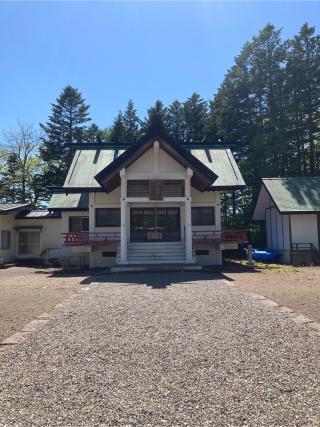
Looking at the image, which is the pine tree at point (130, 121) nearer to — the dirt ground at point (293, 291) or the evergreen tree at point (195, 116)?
the evergreen tree at point (195, 116)

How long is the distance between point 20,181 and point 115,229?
27.2 meters

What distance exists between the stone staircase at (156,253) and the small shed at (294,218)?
745 cm

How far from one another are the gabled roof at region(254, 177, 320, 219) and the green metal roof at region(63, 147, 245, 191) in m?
3.69

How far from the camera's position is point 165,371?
438cm

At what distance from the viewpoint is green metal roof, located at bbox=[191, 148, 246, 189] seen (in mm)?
21297

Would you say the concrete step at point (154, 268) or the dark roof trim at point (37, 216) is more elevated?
the dark roof trim at point (37, 216)

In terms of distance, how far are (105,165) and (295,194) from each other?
1240 cm

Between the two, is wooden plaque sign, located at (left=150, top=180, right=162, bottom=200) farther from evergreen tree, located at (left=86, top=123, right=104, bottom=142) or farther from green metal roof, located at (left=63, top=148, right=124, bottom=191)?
evergreen tree, located at (left=86, top=123, right=104, bottom=142)

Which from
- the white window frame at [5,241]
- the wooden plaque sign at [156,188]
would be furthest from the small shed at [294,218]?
the white window frame at [5,241]

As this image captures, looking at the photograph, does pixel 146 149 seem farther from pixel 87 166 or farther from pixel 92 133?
pixel 92 133

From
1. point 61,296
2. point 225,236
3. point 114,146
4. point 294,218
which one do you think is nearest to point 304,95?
point 294,218

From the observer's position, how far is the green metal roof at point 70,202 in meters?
24.1

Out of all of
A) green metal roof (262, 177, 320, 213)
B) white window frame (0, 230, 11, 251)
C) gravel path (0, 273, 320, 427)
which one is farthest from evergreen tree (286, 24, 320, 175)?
gravel path (0, 273, 320, 427)

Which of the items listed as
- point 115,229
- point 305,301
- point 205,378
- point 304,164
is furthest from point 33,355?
point 304,164
